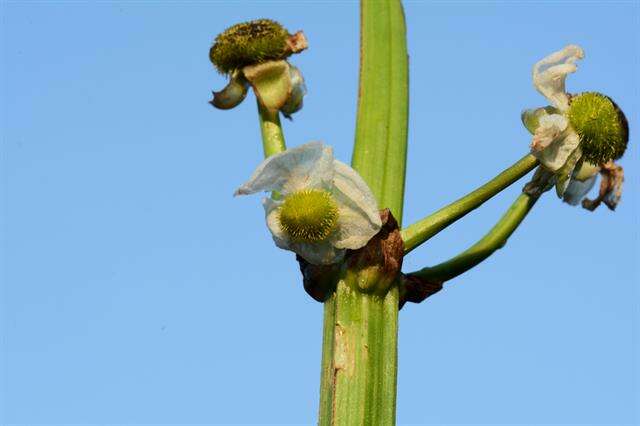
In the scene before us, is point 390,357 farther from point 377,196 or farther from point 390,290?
point 377,196

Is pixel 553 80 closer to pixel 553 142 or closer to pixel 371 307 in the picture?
pixel 553 142

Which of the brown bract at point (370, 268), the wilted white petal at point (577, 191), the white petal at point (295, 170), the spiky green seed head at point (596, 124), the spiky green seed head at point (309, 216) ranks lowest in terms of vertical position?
the brown bract at point (370, 268)

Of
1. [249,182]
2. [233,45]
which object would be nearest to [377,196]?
[249,182]

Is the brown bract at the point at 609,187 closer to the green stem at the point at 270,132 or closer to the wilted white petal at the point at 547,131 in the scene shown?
the wilted white petal at the point at 547,131

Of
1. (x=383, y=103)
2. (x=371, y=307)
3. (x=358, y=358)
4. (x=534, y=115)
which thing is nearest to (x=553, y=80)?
(x=534, y=115)

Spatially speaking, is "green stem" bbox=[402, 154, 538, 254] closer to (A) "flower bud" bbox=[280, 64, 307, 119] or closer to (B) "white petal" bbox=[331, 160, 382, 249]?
(B) "white petal" bbox=[331, 160, 382, 249]

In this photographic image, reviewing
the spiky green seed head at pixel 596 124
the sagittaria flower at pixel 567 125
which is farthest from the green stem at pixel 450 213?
the spiky green seed head at pixel 596 124
